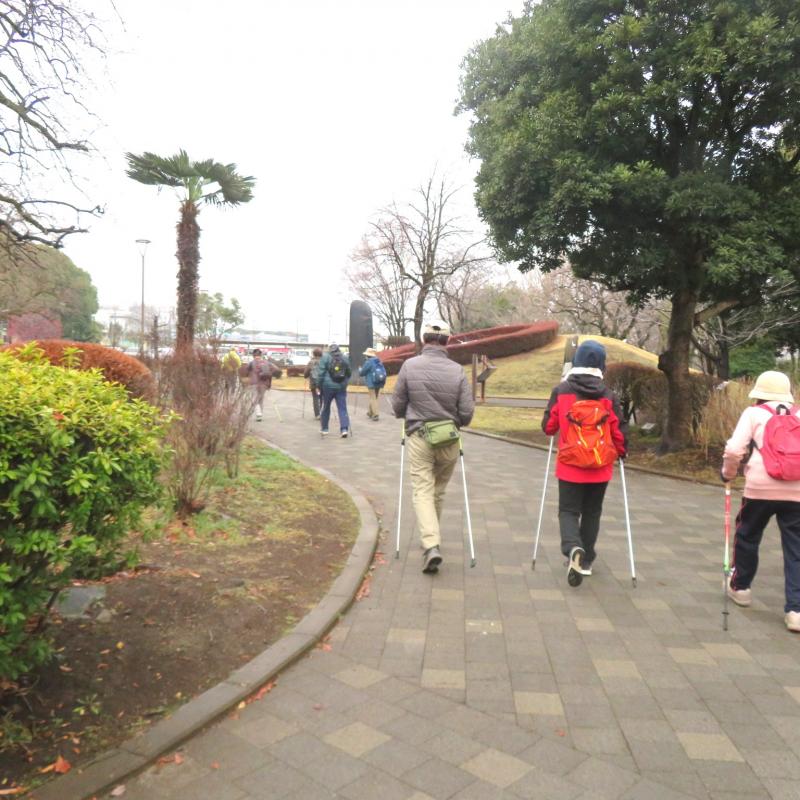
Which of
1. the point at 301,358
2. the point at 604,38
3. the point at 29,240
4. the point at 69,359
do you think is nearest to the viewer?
the point at 69,359

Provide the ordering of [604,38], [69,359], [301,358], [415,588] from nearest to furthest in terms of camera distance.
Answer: [69,359] < [415,588] < [604,38] < [301,358]

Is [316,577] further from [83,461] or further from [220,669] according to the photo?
[83,461]

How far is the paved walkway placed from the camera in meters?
2.37

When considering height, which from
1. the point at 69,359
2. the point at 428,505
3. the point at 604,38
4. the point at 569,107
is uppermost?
the point at 604,38

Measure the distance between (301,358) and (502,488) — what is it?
49.7 metres

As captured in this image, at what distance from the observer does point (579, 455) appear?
4367mm

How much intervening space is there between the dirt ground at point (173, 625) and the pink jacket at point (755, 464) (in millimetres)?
2835

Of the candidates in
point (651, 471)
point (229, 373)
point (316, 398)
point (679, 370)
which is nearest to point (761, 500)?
point (651, 471)

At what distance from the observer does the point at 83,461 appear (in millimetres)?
2293

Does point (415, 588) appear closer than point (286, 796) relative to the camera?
No

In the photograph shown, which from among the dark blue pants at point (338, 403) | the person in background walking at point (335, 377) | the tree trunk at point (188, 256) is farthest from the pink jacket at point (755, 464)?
the tree trunk at point (188, 256)

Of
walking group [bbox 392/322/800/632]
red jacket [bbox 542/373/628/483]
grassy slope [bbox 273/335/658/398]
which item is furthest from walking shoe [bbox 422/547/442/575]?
grassy slope [bbox 273/335/658/398]

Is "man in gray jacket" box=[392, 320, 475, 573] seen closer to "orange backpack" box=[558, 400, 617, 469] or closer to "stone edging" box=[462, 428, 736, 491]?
"orange backpack" box=[558, 400, 617, 469]

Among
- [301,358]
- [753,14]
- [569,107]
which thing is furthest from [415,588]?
[301,358]
